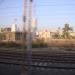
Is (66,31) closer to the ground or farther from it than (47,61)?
farther from it

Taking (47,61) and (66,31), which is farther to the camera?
(66,31)

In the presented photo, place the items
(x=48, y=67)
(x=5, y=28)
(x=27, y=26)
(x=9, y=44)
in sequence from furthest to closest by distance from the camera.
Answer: (x=5, y=28) < (x=9, y=44) < (x=48, y=67) < (x=27, y=26)

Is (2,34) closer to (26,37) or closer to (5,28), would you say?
(5,28)

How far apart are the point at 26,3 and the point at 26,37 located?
1.02 meters

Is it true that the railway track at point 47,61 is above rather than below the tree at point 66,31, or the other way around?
below

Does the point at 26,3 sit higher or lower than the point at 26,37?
higher

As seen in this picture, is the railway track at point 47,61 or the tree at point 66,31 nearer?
the railway track at point 47,61

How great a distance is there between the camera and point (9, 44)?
4672 cm

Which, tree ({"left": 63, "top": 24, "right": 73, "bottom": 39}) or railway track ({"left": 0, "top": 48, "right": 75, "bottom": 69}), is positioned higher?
tree ({"left": 63, "top": 24, "right": 73, "bottom": 39})

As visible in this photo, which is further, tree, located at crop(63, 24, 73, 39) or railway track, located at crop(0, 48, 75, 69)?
tree, located at crop(63, 24, 73, 39)

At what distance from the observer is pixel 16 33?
54.6 meters

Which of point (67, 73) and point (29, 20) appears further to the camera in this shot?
point (67, 73)

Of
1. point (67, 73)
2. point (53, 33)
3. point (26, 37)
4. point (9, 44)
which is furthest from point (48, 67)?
point (53, 33)

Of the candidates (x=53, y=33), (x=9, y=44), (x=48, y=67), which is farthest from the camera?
(x=53, y=33)
